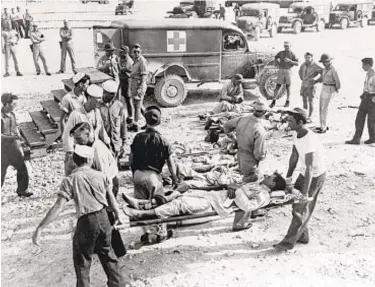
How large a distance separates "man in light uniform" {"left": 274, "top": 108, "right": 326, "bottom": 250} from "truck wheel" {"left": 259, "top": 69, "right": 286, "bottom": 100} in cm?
602

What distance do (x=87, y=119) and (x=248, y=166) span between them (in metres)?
1.89

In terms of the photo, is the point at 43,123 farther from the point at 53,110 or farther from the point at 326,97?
the point at 326,97

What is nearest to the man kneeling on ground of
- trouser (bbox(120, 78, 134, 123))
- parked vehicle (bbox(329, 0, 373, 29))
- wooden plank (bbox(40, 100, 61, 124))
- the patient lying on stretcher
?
the patient lying on stretcher

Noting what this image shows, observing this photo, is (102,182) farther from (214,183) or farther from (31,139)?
(31,139)

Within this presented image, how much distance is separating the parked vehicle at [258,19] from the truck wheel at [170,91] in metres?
9.86

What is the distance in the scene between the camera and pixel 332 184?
6.27 meters

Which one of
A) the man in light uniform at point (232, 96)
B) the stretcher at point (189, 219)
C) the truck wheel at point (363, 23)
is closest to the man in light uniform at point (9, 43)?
the man in light uniform at point (232, 96)

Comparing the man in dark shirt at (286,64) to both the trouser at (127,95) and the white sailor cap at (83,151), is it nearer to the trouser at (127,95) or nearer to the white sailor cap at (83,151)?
the trouser at (127,95)

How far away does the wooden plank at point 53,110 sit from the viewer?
7.62m

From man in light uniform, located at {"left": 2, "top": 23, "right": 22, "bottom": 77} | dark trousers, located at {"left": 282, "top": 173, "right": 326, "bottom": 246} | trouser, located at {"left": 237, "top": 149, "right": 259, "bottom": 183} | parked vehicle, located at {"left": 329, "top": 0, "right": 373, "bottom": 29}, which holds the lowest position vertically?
dark trousers, located at {"left": 282, "top": 173, "right": 326, "bottom": 246}

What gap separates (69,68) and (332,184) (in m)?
9.87

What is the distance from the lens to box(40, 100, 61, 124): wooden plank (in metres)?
7.62

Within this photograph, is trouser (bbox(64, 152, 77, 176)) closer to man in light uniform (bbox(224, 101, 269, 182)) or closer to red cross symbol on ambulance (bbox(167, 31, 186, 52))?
man in light uniform (bbox(224, 101, 269, 182))

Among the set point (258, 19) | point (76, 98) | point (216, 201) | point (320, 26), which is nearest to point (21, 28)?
point (258, 19)
